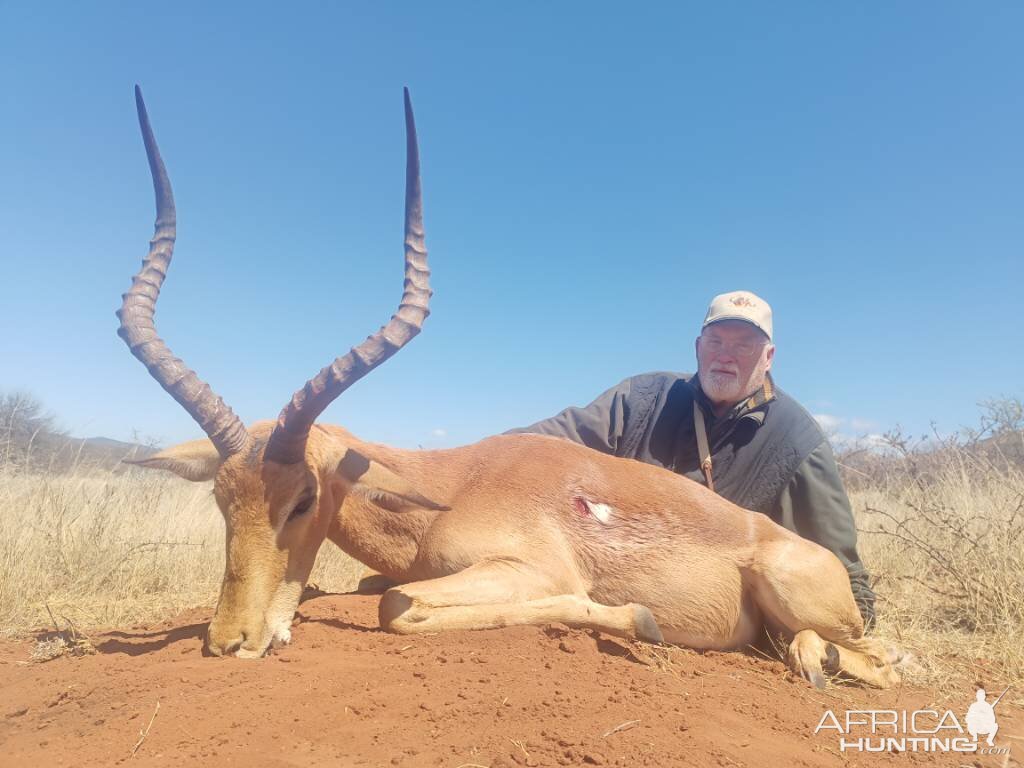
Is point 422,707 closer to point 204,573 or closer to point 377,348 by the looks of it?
point 377,348

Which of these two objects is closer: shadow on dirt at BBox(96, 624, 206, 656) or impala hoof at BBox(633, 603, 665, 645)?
shadow on dirt at BBox(96, 624, 206, 656)

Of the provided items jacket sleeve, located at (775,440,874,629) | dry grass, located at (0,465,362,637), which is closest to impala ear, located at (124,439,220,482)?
dry grass, located at (0,465,362,637)

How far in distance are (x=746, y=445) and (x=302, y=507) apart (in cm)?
417

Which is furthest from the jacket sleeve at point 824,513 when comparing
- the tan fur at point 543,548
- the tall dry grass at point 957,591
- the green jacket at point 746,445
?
the tan fur at point 543,548

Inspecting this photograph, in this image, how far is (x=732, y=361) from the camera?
6.62m

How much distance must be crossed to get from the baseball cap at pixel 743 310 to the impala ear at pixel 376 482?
12.1ft

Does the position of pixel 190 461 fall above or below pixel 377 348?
below

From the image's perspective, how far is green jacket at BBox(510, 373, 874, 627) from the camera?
20.0ft

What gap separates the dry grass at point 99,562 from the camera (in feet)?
18.1

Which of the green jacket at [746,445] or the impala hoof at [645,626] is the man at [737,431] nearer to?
the green jacket at [746,445]

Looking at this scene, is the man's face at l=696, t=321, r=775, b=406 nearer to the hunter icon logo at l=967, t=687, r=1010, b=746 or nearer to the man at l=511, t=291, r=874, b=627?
the man at l=511, t=291, r=874, b=627

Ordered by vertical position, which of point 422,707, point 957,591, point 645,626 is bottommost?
point 422,707

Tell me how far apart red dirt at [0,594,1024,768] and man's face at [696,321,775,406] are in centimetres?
307

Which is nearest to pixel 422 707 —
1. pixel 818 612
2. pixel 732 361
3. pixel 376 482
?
pixel 376 482
